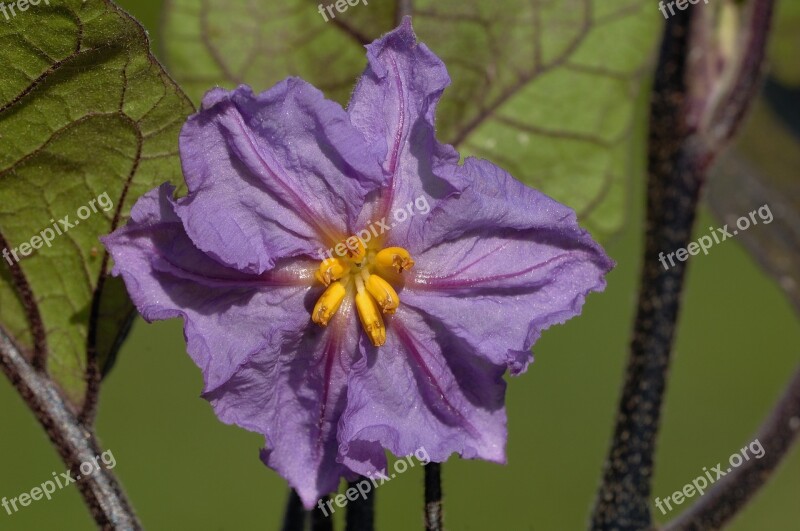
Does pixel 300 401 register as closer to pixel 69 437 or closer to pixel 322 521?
pixel 322 521

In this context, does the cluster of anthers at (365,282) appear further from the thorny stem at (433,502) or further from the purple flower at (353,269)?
the thorny stem at (433,502)

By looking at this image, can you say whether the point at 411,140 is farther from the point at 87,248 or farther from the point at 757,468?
the point at 757,468

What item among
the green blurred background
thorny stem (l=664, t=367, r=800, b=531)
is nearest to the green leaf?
thorny stem (l=664, t=367, r=800, b=531)

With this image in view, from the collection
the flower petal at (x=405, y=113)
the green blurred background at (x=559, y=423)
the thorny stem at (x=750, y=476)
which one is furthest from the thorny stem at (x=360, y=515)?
the green blurred background at (x=559, y=423)

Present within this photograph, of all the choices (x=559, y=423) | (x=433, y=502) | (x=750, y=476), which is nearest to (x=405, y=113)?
(x=433, y=502)

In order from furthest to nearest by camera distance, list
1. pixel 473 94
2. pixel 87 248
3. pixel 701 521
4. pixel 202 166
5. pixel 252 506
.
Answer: pixel 252 506
pixel 473 94
pixel 701 521
pixel 87 248
pixel 202 166

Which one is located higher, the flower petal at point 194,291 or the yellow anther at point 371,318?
the flower petal at point 194,291

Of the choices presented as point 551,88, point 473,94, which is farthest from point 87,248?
point 551,88
